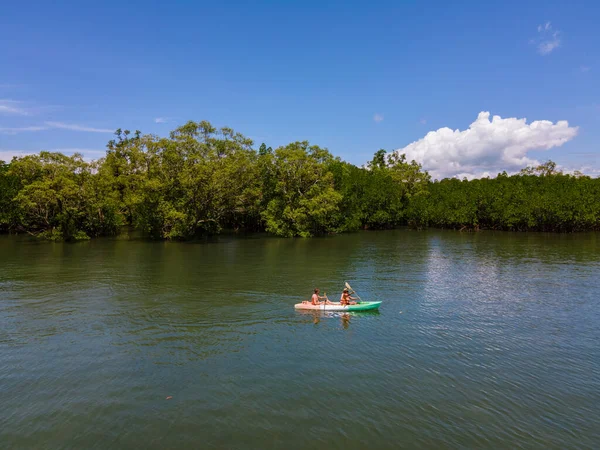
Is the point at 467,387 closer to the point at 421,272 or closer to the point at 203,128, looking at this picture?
the point at 421,272

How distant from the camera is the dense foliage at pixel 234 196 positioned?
7081 cm

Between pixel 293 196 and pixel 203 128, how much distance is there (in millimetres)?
23665

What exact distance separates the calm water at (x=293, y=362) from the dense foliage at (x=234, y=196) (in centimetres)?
3263

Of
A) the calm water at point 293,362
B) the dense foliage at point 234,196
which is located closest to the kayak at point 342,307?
the calm water at point 293,362

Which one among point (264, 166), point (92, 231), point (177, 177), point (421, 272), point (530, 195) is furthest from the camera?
point (530, 195)

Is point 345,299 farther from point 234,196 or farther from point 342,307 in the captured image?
point 234,196

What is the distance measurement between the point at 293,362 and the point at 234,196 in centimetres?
6210

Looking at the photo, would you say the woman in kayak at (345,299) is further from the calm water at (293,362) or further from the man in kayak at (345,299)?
the calm water at (293,362)

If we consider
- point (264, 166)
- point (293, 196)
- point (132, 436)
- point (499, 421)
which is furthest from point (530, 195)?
point (132, 436)

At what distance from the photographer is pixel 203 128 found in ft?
270

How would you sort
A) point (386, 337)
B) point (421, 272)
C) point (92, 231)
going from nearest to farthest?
point (386, 337), point (421, 272), point (92, 231)

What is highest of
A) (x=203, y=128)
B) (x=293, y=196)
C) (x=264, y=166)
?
(x=203, y=128)

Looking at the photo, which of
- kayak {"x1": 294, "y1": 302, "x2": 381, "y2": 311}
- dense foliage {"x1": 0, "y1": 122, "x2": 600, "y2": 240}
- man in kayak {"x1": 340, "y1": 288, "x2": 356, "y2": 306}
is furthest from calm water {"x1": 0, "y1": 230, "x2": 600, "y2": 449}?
dense foliage {"x1": 0, "y1": 122, "x2": 600, "y2": 240}

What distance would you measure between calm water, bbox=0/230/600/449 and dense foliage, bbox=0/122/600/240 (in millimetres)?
32630
